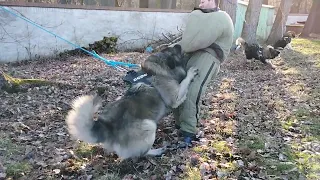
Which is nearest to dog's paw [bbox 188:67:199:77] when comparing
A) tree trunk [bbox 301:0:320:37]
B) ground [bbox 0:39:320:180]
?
ground [bbox 0:39:320:180]

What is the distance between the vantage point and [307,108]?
554cm

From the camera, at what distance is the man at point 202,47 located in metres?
3.85

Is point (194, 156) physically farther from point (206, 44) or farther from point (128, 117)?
point (206, 44)

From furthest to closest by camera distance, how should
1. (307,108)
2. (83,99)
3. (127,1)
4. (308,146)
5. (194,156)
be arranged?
(127,1) < (307,108) < (308,146) < (194,156) < (83,99)

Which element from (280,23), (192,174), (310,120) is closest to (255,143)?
(192,174)

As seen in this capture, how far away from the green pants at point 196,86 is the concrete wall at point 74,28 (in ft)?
23.9

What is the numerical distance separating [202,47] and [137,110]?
3.74 ft

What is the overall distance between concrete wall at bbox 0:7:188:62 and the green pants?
728 centimetres

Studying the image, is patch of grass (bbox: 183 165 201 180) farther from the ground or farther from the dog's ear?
the dog's ear

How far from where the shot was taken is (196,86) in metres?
4.12

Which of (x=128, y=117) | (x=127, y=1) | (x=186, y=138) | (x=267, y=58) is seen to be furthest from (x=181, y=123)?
(x=127, y=1)

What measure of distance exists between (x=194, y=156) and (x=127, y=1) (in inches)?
594

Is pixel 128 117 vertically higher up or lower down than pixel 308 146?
higher up

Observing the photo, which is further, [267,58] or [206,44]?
[267,58]
